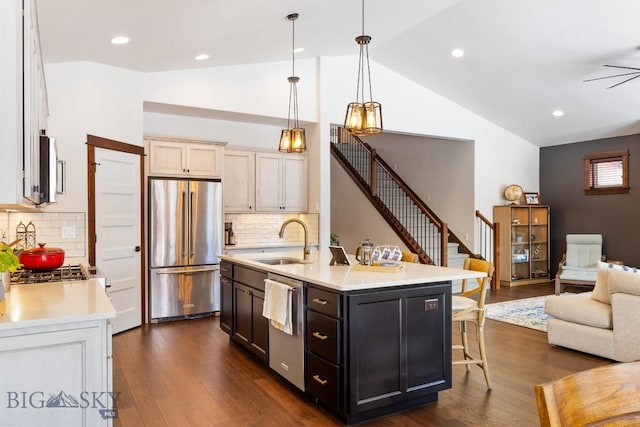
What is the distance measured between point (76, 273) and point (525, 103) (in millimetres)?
7451

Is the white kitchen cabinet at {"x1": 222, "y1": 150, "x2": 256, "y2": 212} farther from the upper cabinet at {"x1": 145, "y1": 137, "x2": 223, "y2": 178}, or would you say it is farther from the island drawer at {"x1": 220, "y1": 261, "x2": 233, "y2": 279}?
the island drawer at {"x1": 220, "y1": 261, "x2": 233, "y2": 279}

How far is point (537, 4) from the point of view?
5.53 m

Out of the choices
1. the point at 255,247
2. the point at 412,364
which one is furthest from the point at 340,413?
the point at 255,247

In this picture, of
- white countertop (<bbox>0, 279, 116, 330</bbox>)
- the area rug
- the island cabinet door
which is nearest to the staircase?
the area rug

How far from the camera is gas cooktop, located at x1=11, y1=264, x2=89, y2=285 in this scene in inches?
124

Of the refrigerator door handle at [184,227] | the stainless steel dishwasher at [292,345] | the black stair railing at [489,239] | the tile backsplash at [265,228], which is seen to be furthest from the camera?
the black stair railing at [489,239]

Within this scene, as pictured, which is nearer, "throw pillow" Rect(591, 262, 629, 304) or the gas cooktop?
the gas cooktop

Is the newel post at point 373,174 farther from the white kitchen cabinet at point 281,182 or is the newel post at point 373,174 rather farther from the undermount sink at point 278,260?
the undermount sink at point 278,260

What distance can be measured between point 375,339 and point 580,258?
6.76m

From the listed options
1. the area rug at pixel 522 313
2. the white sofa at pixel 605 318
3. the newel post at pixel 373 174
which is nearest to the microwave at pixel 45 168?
the white sofa at pixel 605 318

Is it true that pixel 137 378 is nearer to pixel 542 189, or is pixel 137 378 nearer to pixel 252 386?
pixel 252 386

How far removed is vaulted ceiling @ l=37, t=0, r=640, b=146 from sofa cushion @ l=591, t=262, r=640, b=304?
3054 millimetres

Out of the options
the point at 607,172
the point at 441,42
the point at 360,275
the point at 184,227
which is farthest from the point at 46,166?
the point at 607,172

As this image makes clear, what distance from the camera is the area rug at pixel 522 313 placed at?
5.83m
